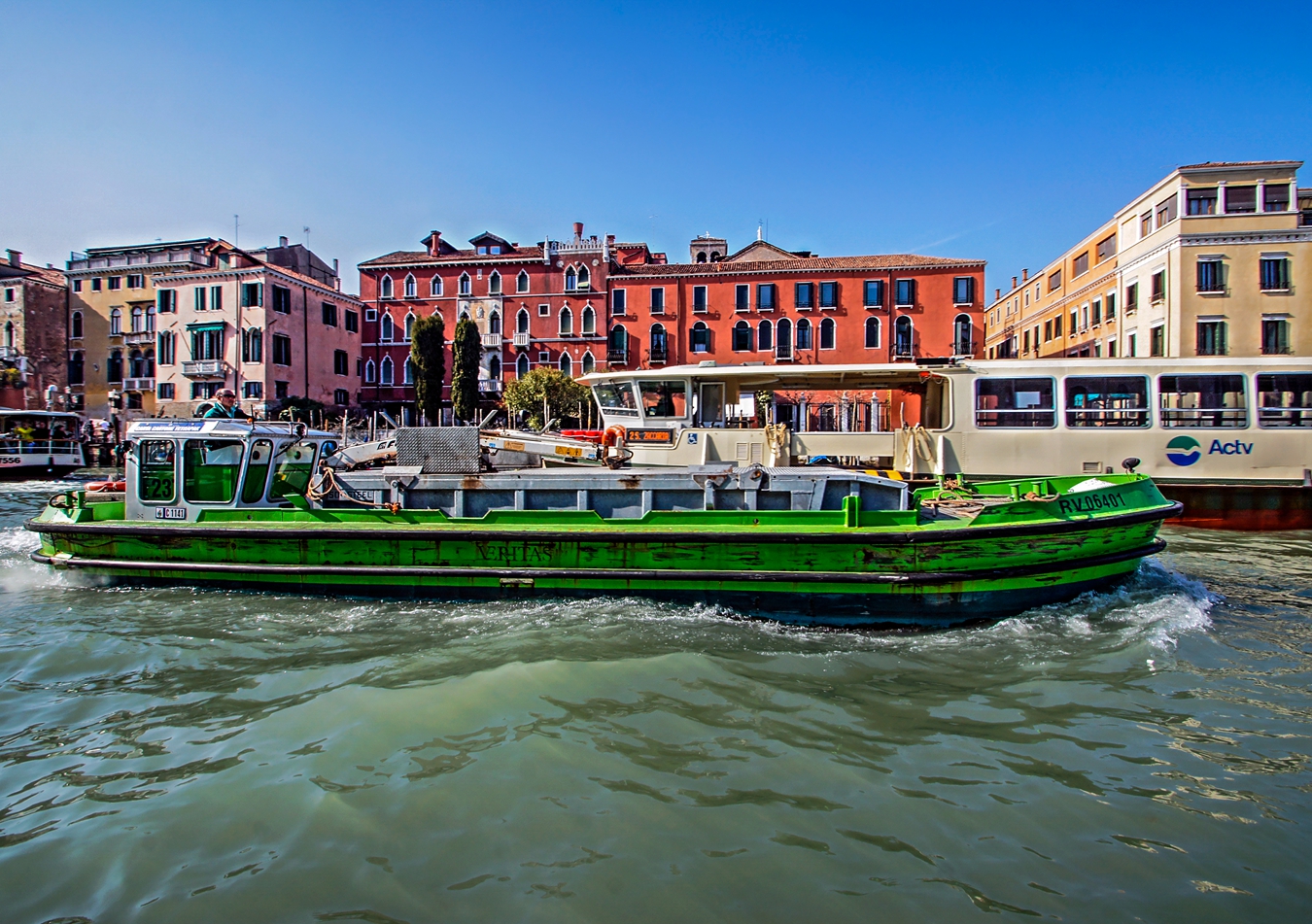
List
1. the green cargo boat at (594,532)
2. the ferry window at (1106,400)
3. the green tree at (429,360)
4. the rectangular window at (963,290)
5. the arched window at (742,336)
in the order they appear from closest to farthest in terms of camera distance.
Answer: the green cargo boat at (594,532)
the ferry window at (1106,400)
the rectangular window at (963,290)
the green tree at (429,360)
the arched window at (742,336)

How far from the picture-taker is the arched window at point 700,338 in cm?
3981

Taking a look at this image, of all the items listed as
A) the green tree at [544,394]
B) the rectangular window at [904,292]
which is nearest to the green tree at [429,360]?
the green tree at [544,394]

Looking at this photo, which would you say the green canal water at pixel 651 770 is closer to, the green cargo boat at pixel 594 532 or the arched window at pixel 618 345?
the green cargo boat at pixel 594 532

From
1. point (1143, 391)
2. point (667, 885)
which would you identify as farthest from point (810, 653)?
point (1143, 391)

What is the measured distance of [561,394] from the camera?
3509 cm

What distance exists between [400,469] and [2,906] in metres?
6.07

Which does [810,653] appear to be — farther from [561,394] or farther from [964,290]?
[964,290]

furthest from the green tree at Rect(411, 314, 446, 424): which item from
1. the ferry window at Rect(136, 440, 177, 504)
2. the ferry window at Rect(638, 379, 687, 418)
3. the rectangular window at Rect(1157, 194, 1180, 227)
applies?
the rectangular window at Rect(1157, 194, 1180, 227)

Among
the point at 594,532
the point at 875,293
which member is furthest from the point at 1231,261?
the point at 594,532

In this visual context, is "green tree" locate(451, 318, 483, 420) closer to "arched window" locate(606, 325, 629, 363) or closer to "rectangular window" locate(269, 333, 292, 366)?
"arched window" locate(606, 325, 629, 363)

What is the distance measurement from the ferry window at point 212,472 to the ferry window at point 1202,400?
54.0ft

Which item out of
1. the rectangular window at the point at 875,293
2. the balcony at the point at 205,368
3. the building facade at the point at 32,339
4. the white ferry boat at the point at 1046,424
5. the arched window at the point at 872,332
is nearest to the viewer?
the white ferry boat at the point at 1046,424

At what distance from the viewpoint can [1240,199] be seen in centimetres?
2884

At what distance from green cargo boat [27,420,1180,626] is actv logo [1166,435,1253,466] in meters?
6.98
